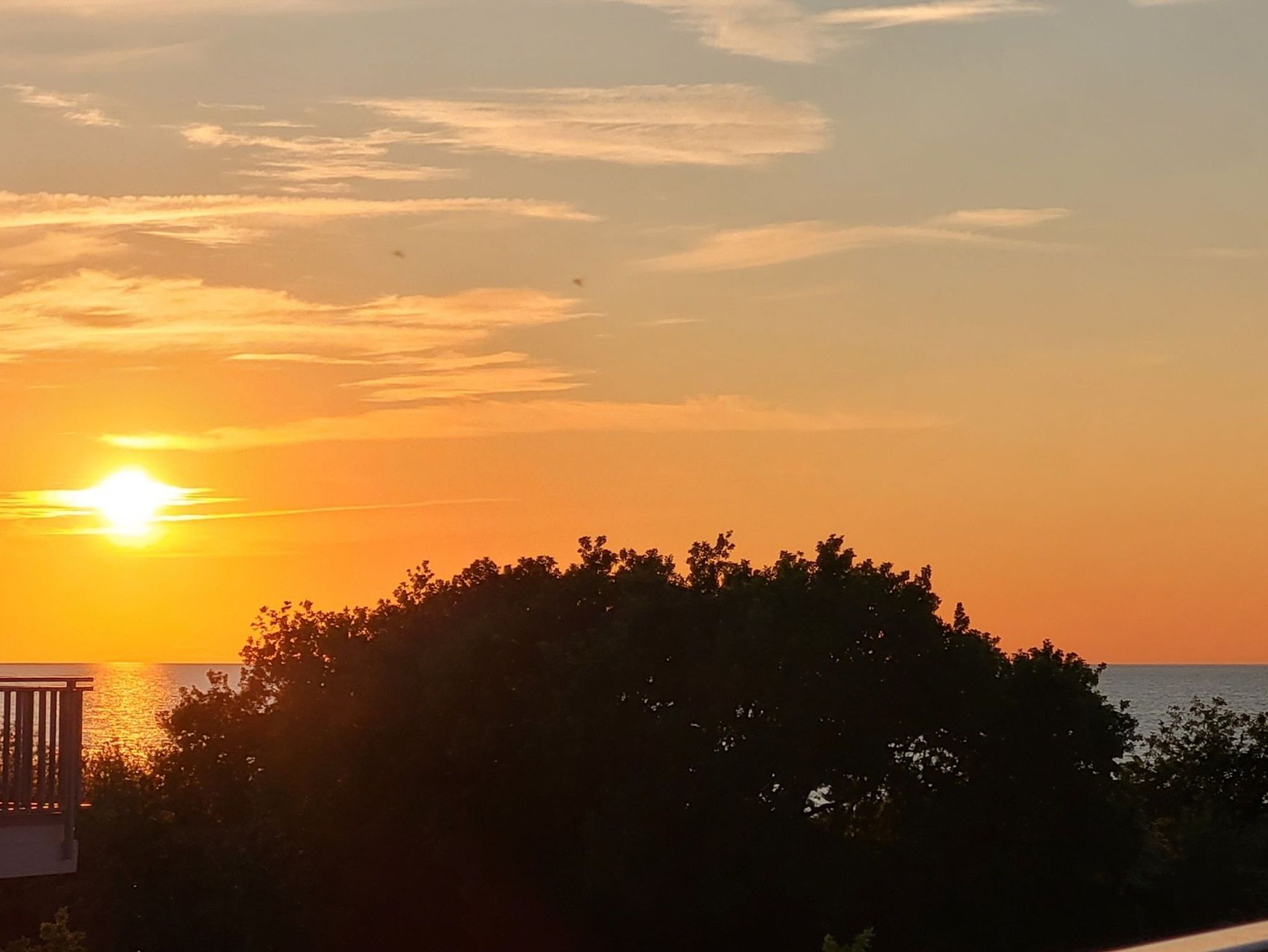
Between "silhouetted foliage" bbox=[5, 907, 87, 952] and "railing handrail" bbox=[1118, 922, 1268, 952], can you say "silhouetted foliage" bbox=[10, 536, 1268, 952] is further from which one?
"railing handrail" bbox=[1118, 922, 1268, 952]

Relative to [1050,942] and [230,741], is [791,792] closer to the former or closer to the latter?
[1050,942]

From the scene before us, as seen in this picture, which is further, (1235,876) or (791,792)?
(1235,876)

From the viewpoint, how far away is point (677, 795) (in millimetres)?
27000

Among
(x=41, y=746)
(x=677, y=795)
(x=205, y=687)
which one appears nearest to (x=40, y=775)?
(x=41, y=746)

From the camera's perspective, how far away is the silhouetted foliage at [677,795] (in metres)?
26.9

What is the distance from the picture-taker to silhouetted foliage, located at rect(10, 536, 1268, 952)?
2694 cm

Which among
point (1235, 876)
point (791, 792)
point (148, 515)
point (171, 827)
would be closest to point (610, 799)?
point (791, 792)

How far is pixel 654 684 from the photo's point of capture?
28422 millimetres

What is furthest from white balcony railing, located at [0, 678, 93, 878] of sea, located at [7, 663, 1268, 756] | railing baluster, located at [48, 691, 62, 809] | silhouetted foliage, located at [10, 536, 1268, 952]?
sea, located at [7, 663, 1268, 756]

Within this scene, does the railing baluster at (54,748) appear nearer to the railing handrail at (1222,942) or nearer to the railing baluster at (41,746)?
the railing baluster at (41,746)

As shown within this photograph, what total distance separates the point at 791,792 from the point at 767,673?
6.95ft

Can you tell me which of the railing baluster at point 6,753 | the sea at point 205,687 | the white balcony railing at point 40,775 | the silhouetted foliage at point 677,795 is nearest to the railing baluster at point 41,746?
the white balcony railing at point 40,775

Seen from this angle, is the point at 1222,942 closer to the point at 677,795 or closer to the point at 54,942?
the point at 54,942

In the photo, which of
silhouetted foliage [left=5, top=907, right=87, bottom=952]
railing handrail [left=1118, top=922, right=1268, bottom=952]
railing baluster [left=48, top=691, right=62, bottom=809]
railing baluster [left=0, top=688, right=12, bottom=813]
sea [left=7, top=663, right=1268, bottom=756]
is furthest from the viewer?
sea [left=7, top=663, right=1268, bottom=756]
